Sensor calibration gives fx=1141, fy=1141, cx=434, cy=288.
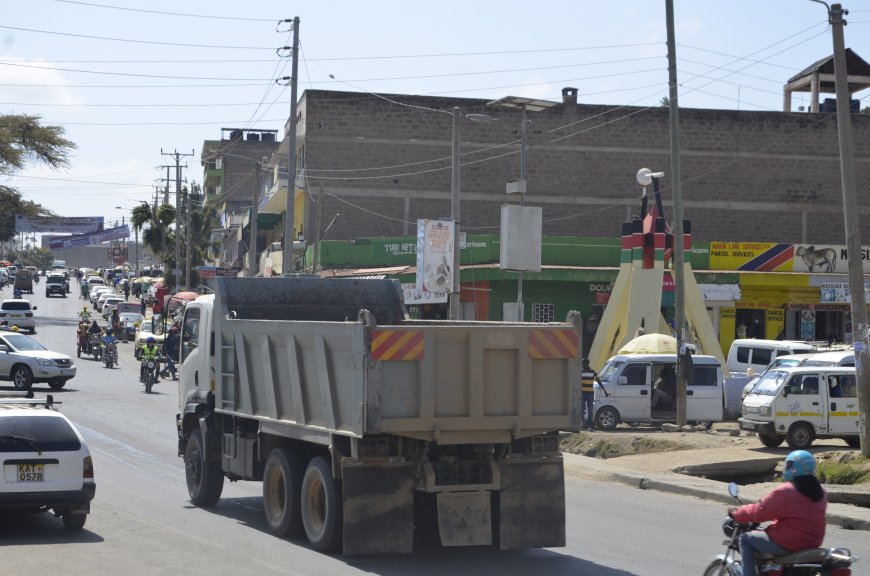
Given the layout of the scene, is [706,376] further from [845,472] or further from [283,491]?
[283,491]

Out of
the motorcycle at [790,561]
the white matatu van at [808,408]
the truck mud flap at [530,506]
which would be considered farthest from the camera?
the white matatu van at [808,408]

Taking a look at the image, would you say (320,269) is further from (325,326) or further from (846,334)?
(325,326)

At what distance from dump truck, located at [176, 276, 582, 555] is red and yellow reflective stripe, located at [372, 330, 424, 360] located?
A: 0.04 feet

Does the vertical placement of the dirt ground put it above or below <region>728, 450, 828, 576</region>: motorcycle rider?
below

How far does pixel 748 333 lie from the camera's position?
46750 mm

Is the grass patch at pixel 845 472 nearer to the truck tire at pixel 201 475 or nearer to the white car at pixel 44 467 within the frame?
the truck tire at pixel 201 475

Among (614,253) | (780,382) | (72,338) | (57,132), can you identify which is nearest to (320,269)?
(614,253)

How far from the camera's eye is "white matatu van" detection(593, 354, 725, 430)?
27.6m

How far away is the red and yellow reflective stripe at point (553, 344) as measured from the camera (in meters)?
11.1

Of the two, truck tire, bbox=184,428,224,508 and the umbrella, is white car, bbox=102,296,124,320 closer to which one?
the umbrella

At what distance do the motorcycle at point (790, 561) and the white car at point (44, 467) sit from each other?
727 cm

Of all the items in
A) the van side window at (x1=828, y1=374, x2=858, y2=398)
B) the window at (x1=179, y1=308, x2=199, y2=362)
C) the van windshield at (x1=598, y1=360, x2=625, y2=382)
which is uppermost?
the window at (x1=179, y1=308, x2=199, y2=362)

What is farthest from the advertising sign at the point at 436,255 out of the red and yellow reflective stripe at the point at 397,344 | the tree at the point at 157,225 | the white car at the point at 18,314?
the tree at the point at 157,225

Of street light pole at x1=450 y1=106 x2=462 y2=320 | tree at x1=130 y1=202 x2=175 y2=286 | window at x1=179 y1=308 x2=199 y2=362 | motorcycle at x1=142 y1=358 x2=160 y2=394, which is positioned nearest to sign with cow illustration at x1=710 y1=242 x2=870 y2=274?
street light pole at x1=450 y1=106 x2=462 y2=320
